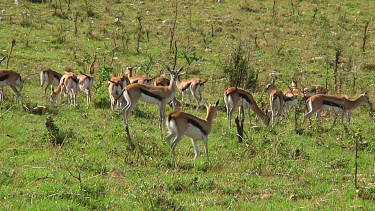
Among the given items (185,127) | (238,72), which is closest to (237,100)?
(238,72)

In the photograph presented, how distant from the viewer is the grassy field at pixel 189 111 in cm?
702

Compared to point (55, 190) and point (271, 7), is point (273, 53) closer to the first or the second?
point (271, 7)

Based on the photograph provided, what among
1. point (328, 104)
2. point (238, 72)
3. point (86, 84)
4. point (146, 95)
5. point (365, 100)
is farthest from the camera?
point (238, 72)

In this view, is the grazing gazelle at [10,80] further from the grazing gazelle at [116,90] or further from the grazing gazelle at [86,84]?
the grazing gazelle at [116,90]

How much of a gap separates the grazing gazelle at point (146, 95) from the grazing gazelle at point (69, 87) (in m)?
1.72

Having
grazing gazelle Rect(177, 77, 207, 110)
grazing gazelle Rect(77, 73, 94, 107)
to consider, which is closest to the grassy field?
grazing gazelle Rect(77, 73, 94, 107)

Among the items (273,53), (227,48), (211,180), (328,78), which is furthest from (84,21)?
(211,180)

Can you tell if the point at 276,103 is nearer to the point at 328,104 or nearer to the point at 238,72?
the point at 328,104

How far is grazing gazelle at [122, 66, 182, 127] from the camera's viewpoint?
11.3m

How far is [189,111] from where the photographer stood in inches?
515

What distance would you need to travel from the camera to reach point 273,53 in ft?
60.9

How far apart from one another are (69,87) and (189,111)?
2455 millimetres

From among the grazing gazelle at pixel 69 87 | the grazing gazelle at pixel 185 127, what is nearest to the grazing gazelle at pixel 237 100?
the grazing gazelle at pixel 69 87

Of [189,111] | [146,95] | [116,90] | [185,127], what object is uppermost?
[185,127]
